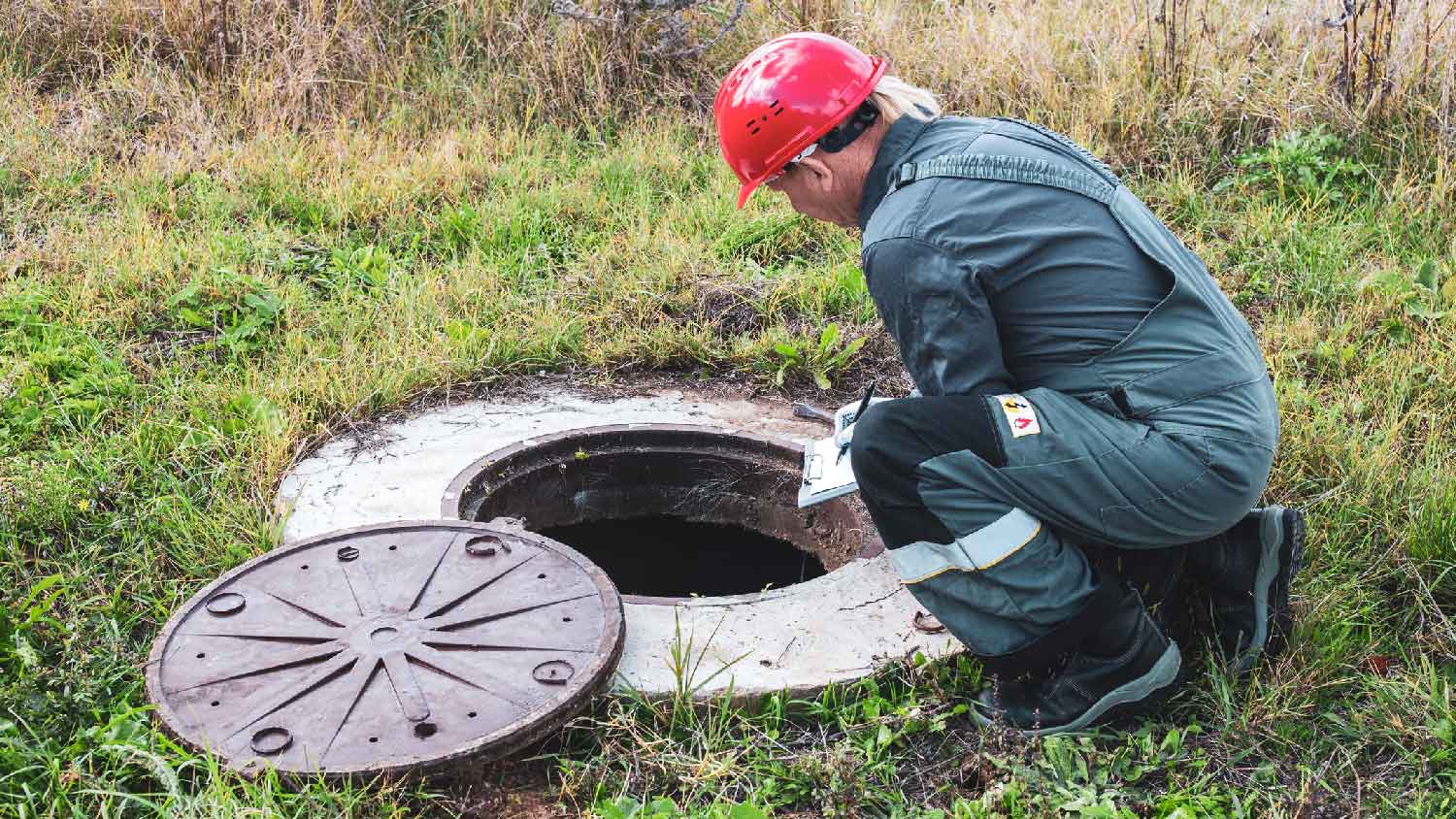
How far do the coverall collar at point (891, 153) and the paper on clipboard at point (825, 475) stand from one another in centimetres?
58

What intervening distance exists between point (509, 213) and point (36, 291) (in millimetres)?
1723

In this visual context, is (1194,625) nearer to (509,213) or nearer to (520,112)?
(509,213)

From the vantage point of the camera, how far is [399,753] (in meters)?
2.61

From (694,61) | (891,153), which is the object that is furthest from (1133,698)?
(694,61)

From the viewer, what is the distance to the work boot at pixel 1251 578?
3.00 meters

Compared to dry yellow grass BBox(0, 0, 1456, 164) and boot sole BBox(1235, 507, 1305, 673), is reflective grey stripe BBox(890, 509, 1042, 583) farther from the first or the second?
dry yellow grass BBox(0, 0, 1456, 164)

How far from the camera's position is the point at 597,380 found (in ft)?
14.6

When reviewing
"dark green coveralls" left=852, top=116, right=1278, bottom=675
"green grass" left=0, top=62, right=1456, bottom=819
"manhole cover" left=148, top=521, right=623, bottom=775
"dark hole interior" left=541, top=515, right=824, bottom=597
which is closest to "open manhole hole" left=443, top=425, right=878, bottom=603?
"dark hole interior" left=541, top=515, right=824, bottom=597

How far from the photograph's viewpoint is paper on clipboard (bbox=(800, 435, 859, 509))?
9.66 feet

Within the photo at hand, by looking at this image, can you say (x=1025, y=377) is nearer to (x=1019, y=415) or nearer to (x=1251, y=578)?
(x=1019, y=415)

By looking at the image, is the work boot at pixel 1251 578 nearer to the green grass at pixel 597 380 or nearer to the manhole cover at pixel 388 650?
the green grass at pixel 597 380

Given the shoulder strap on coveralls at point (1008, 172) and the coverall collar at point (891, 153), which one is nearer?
the shoulder strap on coveralls at point (1008, 172)

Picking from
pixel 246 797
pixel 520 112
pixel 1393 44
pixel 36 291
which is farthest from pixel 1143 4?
pixel 246 797

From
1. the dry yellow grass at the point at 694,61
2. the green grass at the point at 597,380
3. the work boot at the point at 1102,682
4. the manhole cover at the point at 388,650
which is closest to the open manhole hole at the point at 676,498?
the green grass at the point at 597,380
